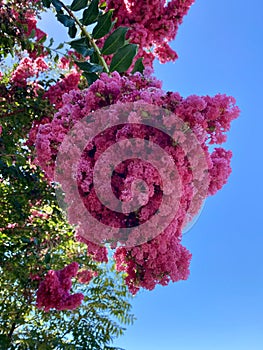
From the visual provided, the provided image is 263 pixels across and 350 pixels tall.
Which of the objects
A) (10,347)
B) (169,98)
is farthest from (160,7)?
(10,347)

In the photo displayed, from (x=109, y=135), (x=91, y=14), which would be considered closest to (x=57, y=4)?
(x=91, y=14)

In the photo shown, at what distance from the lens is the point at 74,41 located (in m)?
1.67

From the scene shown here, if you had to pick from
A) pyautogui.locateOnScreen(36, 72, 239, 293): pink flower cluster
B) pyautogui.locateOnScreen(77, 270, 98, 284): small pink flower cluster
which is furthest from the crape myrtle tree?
pyautogui.locateOnScreen(77, 270, 98, 284): small pink flower cluster

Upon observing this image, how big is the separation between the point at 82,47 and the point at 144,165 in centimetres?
82

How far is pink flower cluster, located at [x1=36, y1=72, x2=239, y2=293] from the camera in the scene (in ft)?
3.56

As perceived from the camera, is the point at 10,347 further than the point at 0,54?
Yes

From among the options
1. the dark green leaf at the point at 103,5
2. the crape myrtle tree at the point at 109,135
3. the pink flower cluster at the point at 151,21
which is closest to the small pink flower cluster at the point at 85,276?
the crape myrtle tree at the point at 109,135

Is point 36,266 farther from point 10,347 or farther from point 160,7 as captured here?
point 160,7

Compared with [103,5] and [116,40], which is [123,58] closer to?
[116,40]

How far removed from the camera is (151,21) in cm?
230

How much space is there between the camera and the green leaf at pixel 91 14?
5.42ft

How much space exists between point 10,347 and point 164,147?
11.9 feet

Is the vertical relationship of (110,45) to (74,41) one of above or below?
below

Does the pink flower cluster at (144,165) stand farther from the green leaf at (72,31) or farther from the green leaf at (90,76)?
the green leaf at (72,31)
